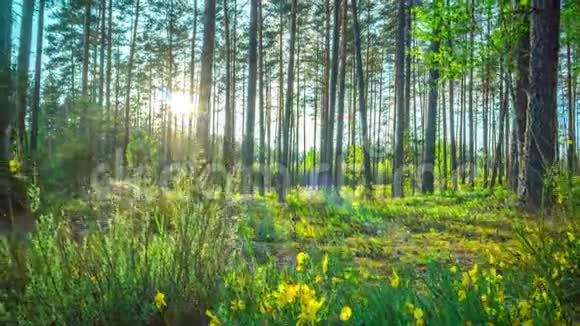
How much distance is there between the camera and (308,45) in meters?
25.9

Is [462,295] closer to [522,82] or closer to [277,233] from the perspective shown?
[277,233]

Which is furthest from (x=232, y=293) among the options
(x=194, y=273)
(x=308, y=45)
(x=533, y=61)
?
(x=308, y=45)

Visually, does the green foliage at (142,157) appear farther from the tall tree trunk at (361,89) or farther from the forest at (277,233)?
the tall tree trunk at (361,89)

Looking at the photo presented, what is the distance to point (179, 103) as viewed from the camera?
33.3 m

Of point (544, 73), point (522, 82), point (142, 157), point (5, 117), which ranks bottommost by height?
point (142, 157)

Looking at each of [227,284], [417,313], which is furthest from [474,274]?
[227,284]

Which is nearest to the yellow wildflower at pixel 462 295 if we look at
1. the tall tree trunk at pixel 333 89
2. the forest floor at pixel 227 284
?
the forest floor at pixel 227 284

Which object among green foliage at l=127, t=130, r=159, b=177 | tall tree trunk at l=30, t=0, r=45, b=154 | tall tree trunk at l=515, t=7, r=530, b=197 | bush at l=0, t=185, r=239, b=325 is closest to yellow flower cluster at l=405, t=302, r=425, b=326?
bush at l=0, t=185, r=239, b=325

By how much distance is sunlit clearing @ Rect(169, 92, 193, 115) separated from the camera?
30.9 m

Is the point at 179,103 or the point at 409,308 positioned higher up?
the point at 179,103

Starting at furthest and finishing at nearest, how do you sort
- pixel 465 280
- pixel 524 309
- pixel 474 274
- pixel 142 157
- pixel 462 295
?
1. pixel 142 157
2. pixel 474 274
3. pixel 465 280
4. pixel 462 295
5. pixel 524 309

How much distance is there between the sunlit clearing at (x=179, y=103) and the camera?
30900 mm

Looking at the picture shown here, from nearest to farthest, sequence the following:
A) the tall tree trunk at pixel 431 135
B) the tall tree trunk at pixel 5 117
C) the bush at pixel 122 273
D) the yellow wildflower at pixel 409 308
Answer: the yellow wildflower at pixel 409 308, the bush at pixel 122 273, the tall tree trunk at pixel 5 117, the tall tree trunk at pixel 431 135

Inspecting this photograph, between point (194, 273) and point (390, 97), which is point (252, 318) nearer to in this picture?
point (194, 273)
